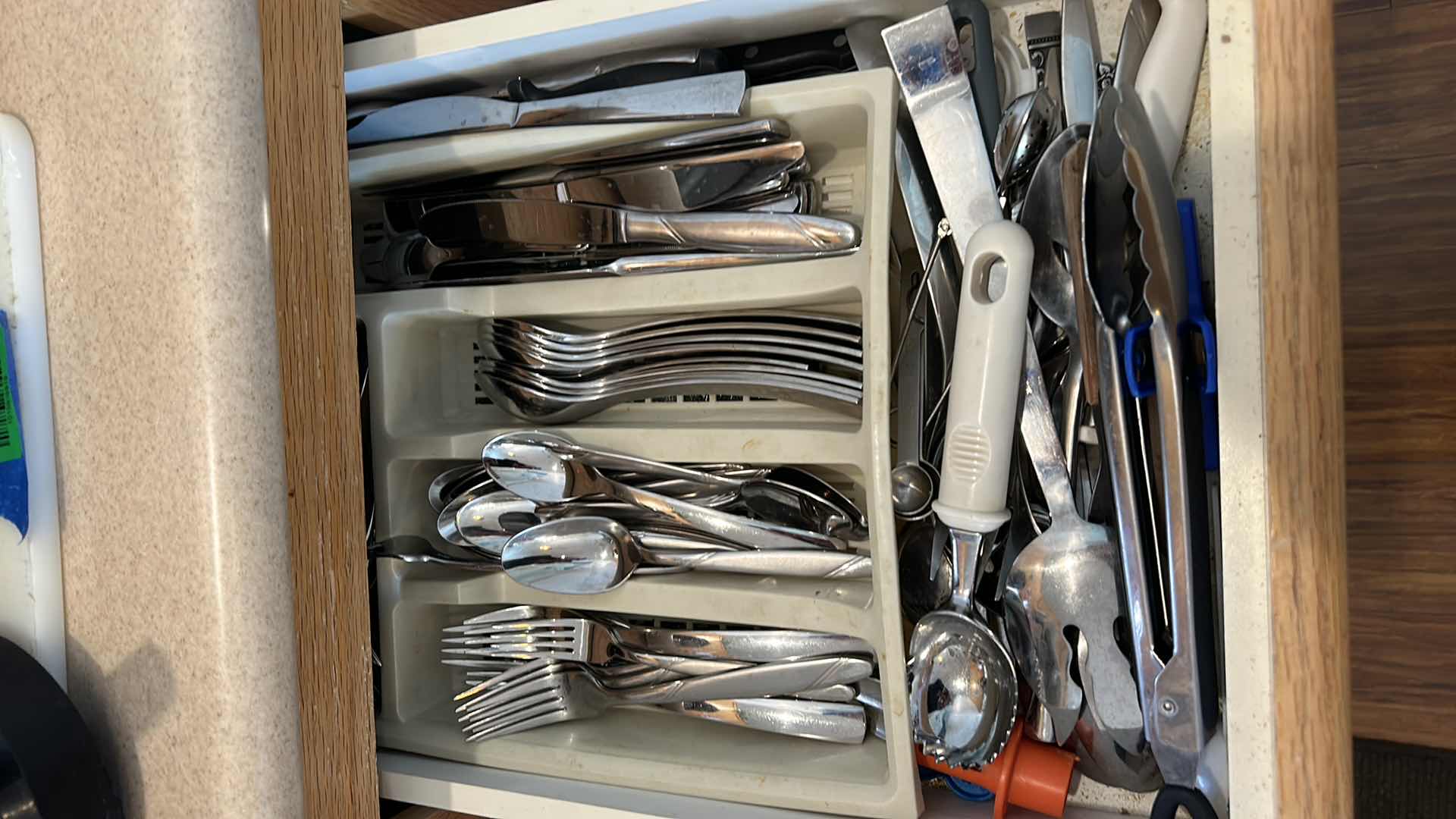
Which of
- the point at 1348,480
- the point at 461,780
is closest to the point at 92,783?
the point at 461,780

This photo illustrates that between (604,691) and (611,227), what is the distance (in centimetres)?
34

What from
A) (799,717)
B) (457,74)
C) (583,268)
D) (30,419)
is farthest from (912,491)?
(30,419)

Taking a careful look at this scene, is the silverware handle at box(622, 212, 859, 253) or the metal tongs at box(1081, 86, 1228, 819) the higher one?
the silverware handle at box(622, 212, 859, 253)

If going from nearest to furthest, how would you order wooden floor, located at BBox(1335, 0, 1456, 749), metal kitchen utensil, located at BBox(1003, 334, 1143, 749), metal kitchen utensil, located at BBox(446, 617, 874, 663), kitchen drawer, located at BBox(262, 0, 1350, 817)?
1. kitchen drawer, located at BBox(262, 0, 1350, 817)
2. metal kitchen utensil, located at BBox(1003, 334, 1143, 749)
3. metal kitchen utensil, located at BBox(446, 617, 874, 663)
4. wooden floor, located at BBox(1335, 0, 1456, 749)

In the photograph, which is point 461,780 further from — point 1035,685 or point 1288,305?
point 1288,305

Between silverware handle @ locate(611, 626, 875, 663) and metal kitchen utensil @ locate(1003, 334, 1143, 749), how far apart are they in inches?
4.4

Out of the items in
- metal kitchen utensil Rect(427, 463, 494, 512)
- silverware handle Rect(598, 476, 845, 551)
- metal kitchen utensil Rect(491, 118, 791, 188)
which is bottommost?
silverware handle Rect(598, 476, 845, 551)

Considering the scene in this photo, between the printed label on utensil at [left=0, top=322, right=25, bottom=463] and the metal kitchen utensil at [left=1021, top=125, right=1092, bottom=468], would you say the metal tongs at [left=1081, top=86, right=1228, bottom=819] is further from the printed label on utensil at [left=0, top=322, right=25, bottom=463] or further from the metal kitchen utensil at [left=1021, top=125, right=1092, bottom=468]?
the printed label on utensil at [left=0, top=322, right=25, bottom=463]

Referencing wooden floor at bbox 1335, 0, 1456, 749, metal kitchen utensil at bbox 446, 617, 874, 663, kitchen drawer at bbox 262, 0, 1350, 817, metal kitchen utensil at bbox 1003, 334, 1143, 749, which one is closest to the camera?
kitchen drawer at bbox 262, 0, 1350, 817

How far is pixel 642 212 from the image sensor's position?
0.63 metres

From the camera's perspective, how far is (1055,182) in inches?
20.4

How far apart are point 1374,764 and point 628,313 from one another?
0.72m

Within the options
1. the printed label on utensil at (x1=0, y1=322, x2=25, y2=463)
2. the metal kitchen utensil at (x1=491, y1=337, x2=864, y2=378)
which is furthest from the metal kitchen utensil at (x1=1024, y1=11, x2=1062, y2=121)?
the printed label on utensil at (x1=0, y1=322, x2=25, y2=463)

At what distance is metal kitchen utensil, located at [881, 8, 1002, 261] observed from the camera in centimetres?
54
